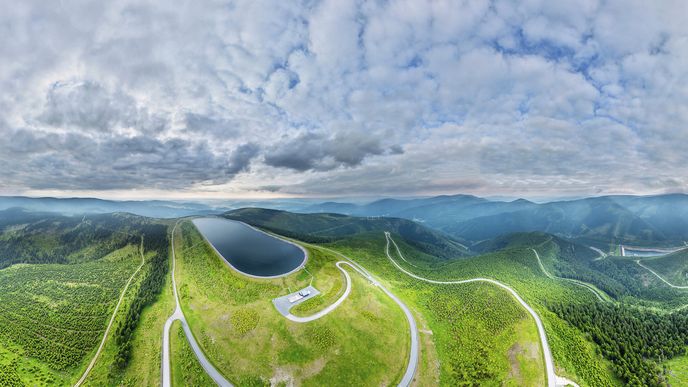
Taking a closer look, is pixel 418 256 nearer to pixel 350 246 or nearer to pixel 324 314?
pixel 350 246

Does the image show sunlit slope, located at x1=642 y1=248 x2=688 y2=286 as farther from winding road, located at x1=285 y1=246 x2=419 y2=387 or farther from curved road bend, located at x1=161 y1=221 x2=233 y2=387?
curved road bend, located at x1=161 y1=221 x2=233 y2=387

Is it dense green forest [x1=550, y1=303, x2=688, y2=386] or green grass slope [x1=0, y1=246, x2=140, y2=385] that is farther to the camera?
green grass slope [x1=0, y1=246, x2=140, y2=385]

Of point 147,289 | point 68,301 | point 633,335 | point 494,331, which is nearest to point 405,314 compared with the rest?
point 494,331

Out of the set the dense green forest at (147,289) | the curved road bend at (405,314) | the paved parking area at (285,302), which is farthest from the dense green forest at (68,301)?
the curved road bend at (405,314)

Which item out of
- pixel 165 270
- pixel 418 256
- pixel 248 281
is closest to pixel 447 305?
pixel 248 281

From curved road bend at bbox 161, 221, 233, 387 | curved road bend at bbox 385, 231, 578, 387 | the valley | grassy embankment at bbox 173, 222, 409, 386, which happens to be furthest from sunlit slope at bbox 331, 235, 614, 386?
curved road bend at bbox 161, 221, 233, 387

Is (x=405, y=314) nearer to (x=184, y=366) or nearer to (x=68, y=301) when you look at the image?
(x=184, y=366)
